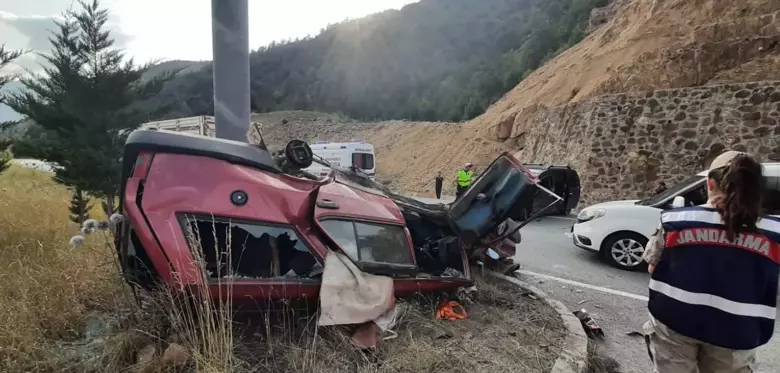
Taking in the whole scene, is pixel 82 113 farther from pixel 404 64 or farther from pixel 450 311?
pixel 404 64

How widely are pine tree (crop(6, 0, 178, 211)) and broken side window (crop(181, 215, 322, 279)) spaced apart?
550cm

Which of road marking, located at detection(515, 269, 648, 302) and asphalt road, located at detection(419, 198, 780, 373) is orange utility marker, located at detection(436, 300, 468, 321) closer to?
asphalt road, located at detection(419, 198, 780, 373)

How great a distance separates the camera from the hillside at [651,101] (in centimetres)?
1252

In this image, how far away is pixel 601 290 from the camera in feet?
19.4

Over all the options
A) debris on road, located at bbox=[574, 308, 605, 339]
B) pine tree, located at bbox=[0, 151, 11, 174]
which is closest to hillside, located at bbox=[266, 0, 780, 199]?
debris on road, located at bbox=[574, 308, 605, 339]

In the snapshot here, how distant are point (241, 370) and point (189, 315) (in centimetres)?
46

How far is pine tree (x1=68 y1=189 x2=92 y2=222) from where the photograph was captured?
7.78 meters

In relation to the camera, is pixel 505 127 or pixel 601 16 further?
pixel 601 16

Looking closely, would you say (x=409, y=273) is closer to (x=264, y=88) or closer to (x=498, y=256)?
(x=498, y=256)

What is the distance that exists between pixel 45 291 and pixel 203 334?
1511 millimetres

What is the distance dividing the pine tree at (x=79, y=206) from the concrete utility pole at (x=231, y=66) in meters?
4.41

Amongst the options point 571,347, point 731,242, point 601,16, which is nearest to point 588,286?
point 571,347

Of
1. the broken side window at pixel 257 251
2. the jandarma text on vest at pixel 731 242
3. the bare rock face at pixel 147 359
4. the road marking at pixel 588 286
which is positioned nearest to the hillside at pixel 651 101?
the road marking at pixel 588 286

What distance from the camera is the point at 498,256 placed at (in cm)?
591
